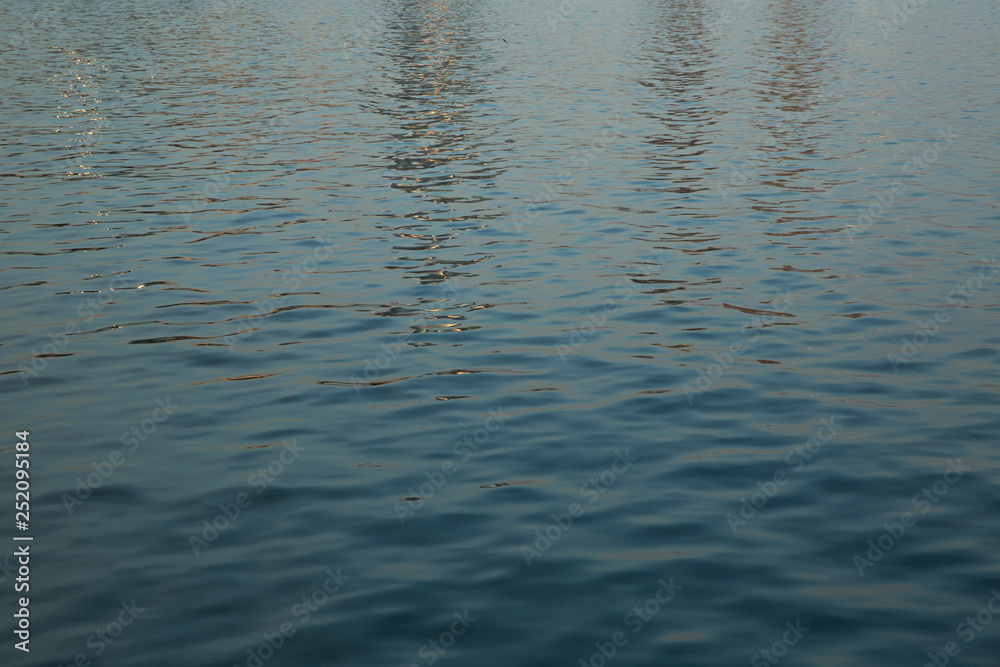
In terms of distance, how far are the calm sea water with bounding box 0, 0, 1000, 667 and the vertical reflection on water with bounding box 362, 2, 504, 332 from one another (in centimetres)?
17

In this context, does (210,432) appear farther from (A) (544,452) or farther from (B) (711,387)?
(B) (711,387)

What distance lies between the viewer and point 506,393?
12148 mm

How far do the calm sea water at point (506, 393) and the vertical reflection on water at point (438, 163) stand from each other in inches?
6.7

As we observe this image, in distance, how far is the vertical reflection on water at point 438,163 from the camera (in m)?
17.0

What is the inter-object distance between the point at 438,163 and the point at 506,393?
15395 millimetres

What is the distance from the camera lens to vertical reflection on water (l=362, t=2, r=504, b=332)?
55.9ft
